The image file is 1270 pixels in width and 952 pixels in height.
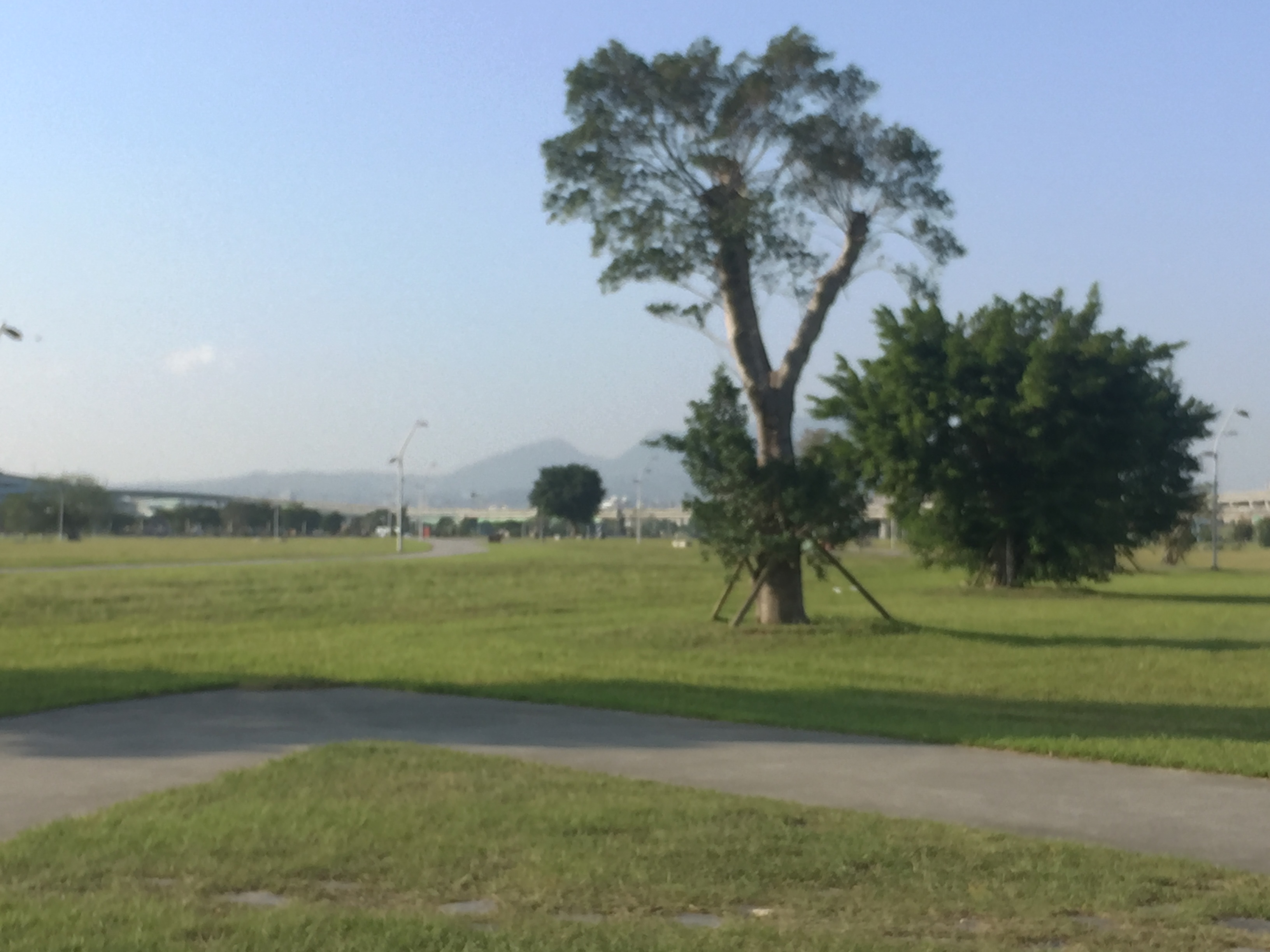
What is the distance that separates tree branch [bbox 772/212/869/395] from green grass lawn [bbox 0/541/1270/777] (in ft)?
14.0

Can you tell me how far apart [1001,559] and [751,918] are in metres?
36.0

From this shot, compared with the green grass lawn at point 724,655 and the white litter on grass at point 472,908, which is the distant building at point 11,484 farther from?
the white litter on grass at point 472,908

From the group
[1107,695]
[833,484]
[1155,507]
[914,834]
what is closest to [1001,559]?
[1155,507]

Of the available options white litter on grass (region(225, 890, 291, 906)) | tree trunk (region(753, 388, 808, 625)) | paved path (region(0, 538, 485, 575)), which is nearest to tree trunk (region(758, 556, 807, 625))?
tree trunk (region(753, 388, 808, 625))

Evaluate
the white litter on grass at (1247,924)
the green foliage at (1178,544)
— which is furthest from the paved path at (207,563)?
the white litter on grass at (1247,924)

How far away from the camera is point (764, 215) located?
74.2 ft

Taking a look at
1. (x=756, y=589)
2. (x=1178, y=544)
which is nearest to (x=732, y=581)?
(x=756, y=589)

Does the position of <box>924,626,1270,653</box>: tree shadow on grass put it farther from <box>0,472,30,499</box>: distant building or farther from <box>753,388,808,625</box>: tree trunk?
<box>0,472,30,499</box>: distant building

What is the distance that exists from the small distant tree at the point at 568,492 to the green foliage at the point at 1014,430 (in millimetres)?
115747

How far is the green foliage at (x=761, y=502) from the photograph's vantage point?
2291 cm

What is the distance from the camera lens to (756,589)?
76.5 feet

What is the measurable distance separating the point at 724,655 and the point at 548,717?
7.03m

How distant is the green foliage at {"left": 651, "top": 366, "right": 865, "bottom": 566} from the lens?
2291 centimetres

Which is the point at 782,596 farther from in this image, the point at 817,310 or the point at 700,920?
the point at 700,920
